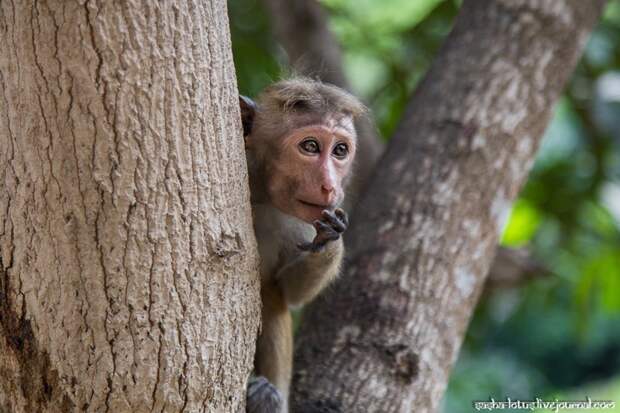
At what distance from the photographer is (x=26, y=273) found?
2365 mm

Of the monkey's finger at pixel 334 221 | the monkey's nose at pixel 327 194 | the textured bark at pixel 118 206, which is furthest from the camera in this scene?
the monkey's nose at pixel 327 194

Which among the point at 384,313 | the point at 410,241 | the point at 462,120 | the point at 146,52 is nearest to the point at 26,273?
the point at 146,52

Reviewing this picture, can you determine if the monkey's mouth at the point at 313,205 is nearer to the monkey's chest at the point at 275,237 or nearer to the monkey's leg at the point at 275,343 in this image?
the monkey's chest at the point at 275,237

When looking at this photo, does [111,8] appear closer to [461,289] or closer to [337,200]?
[337,200]

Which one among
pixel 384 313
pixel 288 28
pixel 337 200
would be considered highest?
pixel 288 28

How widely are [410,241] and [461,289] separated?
0.32 m

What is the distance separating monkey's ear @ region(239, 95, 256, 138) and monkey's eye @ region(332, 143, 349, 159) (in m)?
0.38

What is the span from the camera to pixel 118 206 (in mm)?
2250

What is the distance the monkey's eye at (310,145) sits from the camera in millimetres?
3369

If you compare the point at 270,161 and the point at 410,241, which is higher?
the point at 270,161

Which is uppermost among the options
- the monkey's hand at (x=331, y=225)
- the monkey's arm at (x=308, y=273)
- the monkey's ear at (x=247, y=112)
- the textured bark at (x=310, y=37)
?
the textured bark at (x=310, y=37)

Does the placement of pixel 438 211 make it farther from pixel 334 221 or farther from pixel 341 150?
pixel 334 221

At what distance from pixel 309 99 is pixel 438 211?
94cm

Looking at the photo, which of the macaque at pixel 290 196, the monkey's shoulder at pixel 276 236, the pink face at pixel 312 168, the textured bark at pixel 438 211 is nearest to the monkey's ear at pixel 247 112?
the macaque at pixel 290 196
